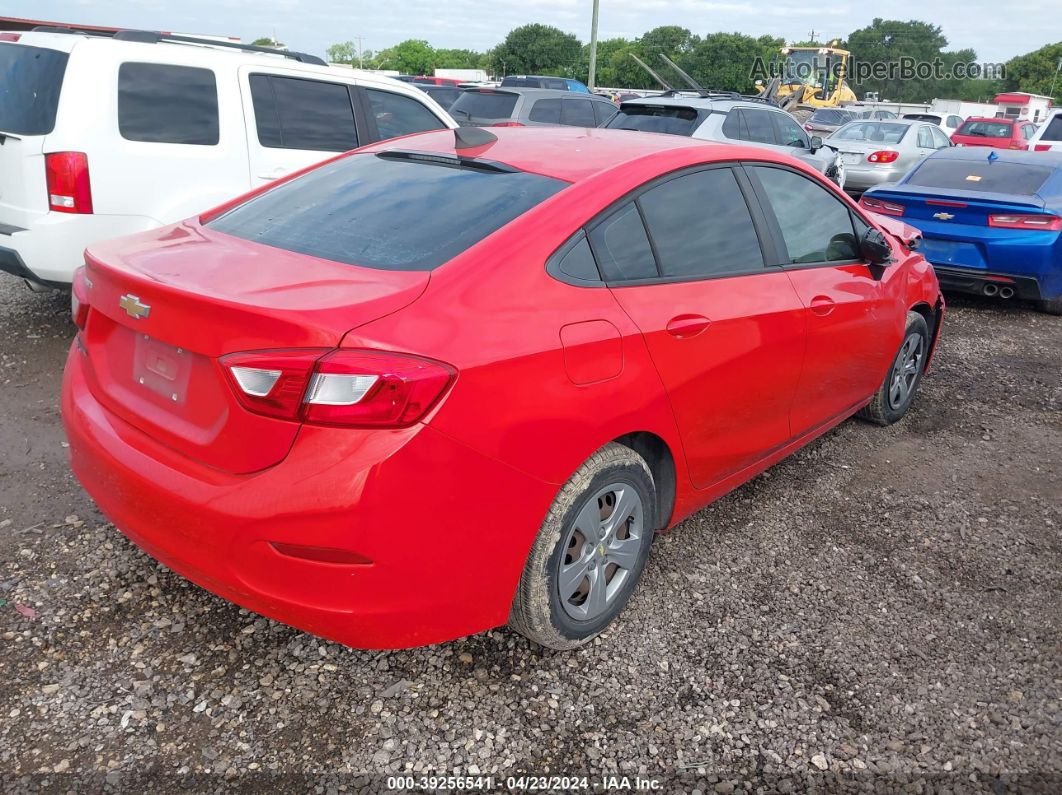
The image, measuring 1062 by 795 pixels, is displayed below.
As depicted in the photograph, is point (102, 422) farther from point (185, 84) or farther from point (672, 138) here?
point (185, 84)

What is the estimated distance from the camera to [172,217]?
520 cm

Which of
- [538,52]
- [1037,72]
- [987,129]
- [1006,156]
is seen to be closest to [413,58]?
[538,52]

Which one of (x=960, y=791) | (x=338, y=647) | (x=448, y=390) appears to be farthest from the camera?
(x=338, y=647)

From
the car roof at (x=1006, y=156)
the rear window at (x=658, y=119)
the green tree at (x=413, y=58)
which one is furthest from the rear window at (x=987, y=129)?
the green tree at (x=413, y=58)

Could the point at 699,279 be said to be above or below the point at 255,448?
above

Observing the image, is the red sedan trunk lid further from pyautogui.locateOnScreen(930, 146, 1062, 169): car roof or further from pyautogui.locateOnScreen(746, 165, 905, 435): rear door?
pyautogui.locateOnScreen(930, 146, 1062, 169): car roof

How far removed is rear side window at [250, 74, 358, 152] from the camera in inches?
231

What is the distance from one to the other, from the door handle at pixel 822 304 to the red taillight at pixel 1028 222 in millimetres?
4438

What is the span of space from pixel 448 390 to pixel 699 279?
126cm

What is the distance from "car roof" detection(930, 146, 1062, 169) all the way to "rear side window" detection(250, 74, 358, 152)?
584 centimetres

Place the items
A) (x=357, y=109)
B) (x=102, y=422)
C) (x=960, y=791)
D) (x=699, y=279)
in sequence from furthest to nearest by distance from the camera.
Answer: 1. (x=357, y=109)
2. (x=699, y=279)
3. (x=102, y=422)
4. (x=960, y=791)

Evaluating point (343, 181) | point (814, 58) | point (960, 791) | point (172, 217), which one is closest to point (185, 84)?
point (172, 217)

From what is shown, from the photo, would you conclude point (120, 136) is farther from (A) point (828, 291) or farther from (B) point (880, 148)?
(B) point (880, 148)

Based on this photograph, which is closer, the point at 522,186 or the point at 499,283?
the point at 499,283
